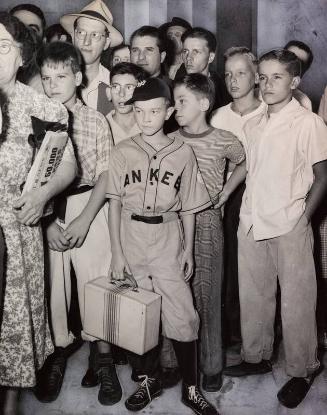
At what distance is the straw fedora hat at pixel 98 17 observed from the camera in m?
2.79

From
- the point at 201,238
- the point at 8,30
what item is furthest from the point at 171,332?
the point at 8,30

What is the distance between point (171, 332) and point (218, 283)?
0.39 meters

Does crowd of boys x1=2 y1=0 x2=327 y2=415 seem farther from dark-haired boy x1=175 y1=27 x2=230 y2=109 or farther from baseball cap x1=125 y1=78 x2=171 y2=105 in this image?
dark-haired boy x1=175 y1=27 x2=230 y2=109

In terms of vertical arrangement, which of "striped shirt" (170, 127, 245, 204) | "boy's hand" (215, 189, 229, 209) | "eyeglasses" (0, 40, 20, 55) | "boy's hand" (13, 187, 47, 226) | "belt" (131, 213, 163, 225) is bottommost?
"belt" (131, 213, 163, 225)

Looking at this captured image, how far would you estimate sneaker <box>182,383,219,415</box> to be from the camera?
2.10 meters

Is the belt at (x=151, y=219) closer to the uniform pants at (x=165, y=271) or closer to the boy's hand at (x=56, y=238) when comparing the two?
the uniform pants at (x=165, y=271)

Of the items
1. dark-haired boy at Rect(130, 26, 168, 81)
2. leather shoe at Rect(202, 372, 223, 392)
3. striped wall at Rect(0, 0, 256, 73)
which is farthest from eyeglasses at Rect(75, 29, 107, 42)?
leather shoe at Rect(202, 372, 223, 392)

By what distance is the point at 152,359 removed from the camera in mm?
2248

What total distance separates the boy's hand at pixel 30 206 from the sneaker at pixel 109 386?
969mm

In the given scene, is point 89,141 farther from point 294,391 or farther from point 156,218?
point 294,391

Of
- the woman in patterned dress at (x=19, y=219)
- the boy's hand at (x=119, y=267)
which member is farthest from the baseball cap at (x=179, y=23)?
the boy's hand at (x=119, y=267)

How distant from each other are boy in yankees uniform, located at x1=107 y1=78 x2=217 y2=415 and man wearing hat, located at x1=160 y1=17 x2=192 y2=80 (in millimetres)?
1405

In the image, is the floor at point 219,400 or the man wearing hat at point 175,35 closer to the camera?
the floor at point 219,400

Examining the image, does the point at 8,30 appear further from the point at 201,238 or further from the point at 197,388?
the point at 197,388
